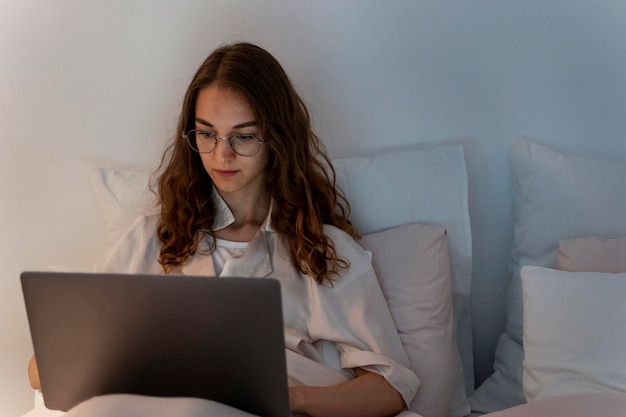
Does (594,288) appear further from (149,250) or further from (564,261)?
(149,250)

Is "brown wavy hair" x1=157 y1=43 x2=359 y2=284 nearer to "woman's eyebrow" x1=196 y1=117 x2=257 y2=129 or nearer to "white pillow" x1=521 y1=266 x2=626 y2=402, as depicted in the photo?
"woman's eyebrow" x1=196 y1=117 x2=257 y2=129

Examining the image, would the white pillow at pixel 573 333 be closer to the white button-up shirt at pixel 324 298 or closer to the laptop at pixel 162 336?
the white button-up shirt at pixel 324 298

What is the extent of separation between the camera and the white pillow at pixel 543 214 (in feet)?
6.74

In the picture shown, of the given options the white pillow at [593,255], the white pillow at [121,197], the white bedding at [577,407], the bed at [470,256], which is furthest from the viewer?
the white pillow at [121,197]

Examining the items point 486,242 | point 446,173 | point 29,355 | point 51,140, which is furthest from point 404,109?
point 29,355

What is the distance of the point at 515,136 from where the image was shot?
7.39 ft

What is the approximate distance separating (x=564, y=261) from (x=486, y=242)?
33 cm

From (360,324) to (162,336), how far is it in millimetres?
636

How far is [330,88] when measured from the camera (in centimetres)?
227

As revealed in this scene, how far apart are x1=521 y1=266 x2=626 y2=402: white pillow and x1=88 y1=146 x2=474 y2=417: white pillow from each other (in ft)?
0.92

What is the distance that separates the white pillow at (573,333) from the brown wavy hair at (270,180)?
1.42 ft

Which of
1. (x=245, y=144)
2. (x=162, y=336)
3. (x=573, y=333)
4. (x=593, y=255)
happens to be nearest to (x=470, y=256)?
(x=593, y=255)

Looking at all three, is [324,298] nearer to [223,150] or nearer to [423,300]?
[423,300]

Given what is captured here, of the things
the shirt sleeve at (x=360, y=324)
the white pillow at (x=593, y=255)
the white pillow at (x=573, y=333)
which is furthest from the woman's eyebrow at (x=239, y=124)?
the white pillow at (x=593, y=255)
